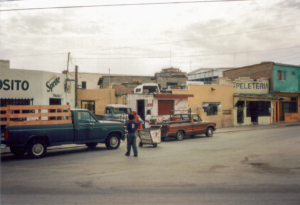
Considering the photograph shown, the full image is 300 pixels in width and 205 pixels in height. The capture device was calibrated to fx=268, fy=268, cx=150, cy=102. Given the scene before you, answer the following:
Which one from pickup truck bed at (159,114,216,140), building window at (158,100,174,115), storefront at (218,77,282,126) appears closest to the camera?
pickup truck bed at (159,114,216,140)

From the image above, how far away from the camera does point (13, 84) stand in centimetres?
1788

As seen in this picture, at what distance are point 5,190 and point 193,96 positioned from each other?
21654mm

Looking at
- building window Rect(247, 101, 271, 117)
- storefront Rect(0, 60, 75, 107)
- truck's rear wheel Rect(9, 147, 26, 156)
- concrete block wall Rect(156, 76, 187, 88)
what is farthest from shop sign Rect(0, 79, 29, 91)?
concrete block wall Rect(156, 76, 187, 88)

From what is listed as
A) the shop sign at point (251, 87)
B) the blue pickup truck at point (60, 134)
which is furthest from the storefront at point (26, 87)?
the shop sign at point (251, 87)

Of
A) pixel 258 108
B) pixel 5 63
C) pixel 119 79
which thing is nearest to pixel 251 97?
pixel 258 108

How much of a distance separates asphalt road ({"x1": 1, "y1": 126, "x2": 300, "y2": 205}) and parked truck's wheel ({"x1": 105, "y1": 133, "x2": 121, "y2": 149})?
176 cm

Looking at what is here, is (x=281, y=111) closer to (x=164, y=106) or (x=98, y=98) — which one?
(x=164, y=106)

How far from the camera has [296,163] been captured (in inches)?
374

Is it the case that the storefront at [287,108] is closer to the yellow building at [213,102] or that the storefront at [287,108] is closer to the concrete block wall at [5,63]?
the yellow building at [213,102]

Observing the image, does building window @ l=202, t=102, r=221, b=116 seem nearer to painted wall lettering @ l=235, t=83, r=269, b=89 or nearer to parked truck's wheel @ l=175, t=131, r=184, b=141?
painted wall lettering @ l=235, t=83, r=269, b=89

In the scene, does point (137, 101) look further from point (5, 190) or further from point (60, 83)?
point (5, 190)

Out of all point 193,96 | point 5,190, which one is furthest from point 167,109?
point 5,190

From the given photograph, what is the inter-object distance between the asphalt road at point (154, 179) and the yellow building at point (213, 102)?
52.4 ft

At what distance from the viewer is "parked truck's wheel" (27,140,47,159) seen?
10664mm
